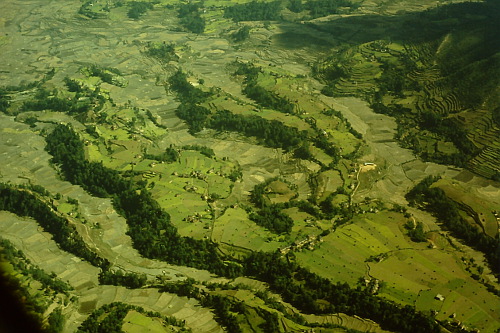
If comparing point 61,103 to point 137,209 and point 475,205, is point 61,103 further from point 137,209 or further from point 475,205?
point 475,205

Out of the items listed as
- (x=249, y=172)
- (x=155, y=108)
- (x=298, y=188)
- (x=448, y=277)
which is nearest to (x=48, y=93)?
(x=155, y=108)

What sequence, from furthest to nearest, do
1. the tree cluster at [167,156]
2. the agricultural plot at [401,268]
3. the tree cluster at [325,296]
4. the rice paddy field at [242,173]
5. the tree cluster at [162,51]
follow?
the tree cluster at [162,51] → the tree cluster at [167,156] → the rice paddy field at [242,173] → the agricultural plot at [401,268] → the tree cluster at [325,296]

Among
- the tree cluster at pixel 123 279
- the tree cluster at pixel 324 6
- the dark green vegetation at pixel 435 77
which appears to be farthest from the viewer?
the tree cluster at pixel 324 6

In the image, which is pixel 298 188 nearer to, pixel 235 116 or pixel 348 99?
pixel 235 116

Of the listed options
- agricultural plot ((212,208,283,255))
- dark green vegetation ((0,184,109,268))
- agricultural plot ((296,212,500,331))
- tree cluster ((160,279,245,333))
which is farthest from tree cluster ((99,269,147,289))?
agricultural plot ((296,212,500,331))

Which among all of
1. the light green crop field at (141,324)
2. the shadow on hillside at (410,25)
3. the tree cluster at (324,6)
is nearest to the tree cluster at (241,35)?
the shadow on hillside at (410,25)

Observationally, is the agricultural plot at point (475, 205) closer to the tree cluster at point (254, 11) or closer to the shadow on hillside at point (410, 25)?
the shadow on hillside at point (410, 25)
